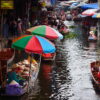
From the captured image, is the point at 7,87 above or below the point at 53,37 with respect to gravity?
below

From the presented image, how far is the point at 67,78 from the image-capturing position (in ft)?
60.8

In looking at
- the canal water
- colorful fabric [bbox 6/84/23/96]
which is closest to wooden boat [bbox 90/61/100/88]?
the canal water

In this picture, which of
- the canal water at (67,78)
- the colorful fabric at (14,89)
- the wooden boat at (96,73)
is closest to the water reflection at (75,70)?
the canal water at (67,78)

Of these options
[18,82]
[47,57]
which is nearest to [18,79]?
[18,82]

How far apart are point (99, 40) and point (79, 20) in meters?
24.7

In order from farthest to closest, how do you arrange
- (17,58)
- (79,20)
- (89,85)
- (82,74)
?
(79,20) → (17,58) → (82,74) → (89,85)

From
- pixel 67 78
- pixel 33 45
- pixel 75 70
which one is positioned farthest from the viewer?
pixel 75 70

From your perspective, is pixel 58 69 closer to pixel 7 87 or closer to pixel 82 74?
pixel 82 74

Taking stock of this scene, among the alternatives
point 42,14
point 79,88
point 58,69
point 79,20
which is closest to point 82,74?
point 58,69

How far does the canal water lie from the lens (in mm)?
15414

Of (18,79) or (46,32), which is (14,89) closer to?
(18,79)

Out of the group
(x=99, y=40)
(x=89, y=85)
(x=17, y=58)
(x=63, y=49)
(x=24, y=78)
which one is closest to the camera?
(x=24, y=78)

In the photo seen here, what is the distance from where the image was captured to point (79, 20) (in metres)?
58.0

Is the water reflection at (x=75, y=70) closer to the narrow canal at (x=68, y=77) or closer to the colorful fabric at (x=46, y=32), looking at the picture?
the narrow canal at (x=68, y=77)
